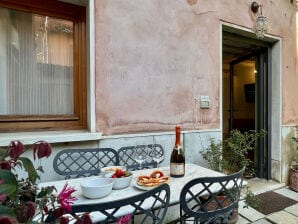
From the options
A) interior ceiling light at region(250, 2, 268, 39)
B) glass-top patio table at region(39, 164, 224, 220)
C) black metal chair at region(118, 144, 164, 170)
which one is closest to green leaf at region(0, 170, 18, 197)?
glass-top patio table at region(39, 164, 224, 220)

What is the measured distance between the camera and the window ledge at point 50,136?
5.24 feet

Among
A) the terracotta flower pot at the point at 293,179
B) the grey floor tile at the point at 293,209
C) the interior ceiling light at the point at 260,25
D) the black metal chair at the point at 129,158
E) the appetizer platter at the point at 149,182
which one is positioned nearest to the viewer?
the appetizer platter at the point at 149,182

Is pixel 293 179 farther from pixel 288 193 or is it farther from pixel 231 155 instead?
pixel 231 155

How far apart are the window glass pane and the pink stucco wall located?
33cm

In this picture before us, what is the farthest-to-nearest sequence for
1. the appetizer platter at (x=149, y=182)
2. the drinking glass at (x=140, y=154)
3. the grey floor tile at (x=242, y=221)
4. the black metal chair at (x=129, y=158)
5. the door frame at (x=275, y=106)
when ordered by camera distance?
1. the door frame at (x=275, y=106)
2. the grey floor tile at (x=242, y=221)
3. the black metal chair at (x=129, y=158)
4. the drinking glass at (x=140, y=154)
5. the appetizer platter at (x=149, y=182)

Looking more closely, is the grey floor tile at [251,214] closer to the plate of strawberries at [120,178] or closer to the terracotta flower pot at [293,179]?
the terracotta flower pot at [293,179]

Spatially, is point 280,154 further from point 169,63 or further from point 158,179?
point 158,179

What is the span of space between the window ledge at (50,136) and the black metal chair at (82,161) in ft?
0.33

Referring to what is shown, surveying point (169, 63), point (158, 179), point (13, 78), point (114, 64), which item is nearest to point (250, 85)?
point (169, 63)

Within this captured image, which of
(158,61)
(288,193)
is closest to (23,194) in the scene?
(158,61)

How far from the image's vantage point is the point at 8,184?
0.53 m

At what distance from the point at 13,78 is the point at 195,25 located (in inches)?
78.0

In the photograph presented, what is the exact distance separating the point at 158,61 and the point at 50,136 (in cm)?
128

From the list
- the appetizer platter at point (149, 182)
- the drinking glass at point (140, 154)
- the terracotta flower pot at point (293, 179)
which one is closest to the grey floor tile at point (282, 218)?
the terracotta flower pot at point (293, 179)
